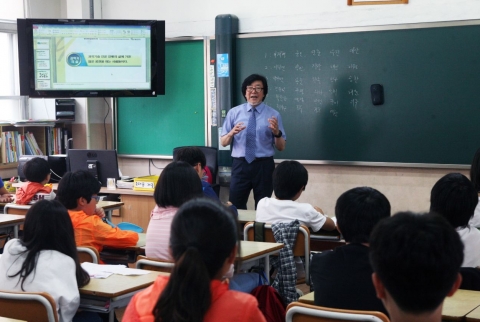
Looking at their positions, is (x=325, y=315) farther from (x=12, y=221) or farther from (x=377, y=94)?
(x=377, y=94)

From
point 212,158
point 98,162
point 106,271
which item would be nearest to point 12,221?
point 98,162

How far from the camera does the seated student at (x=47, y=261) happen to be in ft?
8.64

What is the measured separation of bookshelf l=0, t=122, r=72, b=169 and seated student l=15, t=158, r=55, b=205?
1.77m

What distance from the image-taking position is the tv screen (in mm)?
6504

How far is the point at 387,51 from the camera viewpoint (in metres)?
5.84

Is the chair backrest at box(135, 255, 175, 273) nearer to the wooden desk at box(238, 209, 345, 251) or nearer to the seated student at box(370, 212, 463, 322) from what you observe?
the wooden desk at box(238, 209, 345, 251)

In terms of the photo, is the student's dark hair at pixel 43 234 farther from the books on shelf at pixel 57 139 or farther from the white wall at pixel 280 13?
the books on shelf at pixel 57 139

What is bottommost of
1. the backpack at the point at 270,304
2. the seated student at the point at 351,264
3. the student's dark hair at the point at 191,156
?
the backpack at the point at 270,304

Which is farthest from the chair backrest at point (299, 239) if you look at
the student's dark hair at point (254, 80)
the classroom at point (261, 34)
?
the student's dark hair at point (254, 80)

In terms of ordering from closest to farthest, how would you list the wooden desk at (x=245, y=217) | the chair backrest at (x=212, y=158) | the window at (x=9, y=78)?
1. the wooden desk at (x=245, y=217)
2. the chair backrest at (x=212, y=158)
3. the window at (x=9, y=78)

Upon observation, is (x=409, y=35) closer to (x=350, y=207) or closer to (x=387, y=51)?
(x=387, y=51)

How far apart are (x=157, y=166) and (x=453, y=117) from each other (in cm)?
312

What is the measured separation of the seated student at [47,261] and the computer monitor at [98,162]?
315 centimetres

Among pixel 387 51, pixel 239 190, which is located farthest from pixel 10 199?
pixel 387 51
